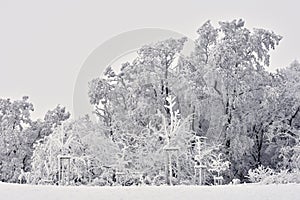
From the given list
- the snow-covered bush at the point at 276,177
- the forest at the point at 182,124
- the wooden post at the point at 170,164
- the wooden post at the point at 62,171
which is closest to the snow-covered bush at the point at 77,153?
the forest at the point at 182,124

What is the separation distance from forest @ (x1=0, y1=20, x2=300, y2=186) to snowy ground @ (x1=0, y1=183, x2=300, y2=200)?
965 centimetres

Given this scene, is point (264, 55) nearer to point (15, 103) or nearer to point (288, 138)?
point (288, 138)

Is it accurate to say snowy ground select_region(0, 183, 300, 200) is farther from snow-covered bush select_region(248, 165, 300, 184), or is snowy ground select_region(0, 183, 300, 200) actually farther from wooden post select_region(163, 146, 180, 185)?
wooden post select_region(163, 146, 180, 185)

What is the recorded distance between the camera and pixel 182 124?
23.7m

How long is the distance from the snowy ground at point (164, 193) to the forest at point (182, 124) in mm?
9650

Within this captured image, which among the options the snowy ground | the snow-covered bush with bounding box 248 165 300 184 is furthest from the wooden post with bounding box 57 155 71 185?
the snowy ground

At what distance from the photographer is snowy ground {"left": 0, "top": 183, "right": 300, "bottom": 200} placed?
11977 millimetres

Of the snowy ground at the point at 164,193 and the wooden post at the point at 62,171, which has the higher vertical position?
the wooden post at the point at 62,171

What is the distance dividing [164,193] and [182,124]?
11.6 metres

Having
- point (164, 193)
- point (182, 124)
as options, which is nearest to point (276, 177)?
point (182, 124)

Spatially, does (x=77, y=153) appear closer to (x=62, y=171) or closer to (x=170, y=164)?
(x=62, y=171)

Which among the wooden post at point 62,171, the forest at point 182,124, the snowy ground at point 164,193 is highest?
the forest at point 182,124

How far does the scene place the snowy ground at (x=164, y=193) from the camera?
1198 centimetres

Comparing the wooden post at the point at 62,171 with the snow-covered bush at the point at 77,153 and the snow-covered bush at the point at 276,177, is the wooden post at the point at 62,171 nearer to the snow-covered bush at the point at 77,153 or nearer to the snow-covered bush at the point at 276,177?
the snow-covered bush at the point at 77,153
